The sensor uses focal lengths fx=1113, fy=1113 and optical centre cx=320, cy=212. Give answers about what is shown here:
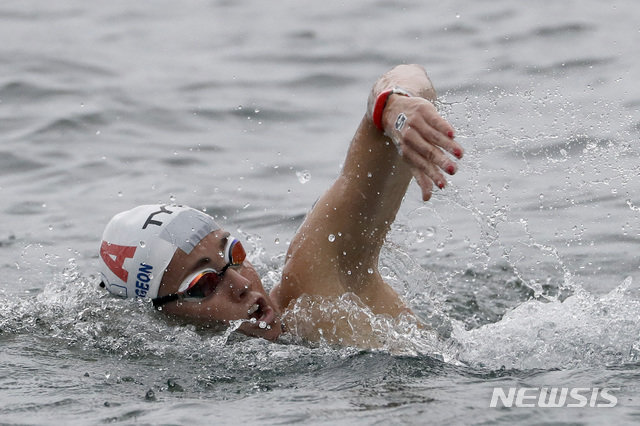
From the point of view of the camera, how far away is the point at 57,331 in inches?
259

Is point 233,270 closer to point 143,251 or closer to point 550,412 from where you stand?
point 143,251

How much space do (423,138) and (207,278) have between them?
169 centimetres

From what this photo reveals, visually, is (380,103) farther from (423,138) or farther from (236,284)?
(236,284)

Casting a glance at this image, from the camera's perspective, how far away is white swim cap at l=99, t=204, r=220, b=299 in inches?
233

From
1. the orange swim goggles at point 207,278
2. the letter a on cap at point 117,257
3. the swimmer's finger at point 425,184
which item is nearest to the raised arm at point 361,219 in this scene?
the orange swim goggles at point 207,278

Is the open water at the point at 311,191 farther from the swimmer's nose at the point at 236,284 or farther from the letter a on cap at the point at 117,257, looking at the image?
the letter a on cap at the point at 117,257

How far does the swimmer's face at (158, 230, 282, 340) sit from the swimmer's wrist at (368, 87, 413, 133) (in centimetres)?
118

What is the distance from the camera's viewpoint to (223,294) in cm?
589

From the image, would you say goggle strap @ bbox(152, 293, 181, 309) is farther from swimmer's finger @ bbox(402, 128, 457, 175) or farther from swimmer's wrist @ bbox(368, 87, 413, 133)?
swimmer's finger @ bbox(402, 128, 457, 175)

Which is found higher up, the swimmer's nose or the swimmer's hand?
the swimmer's hand

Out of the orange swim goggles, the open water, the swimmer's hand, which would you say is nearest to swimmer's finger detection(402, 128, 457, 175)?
the swimmer's hand

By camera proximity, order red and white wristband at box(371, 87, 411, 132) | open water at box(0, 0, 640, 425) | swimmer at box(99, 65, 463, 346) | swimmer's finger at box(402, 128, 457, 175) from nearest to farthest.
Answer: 1. swimmer's finger at box(402, 128, 457, 175)
2. red and white wristband at box(371, 87, 411, 132)
3. open water at box(0, 0, 640, 425)
4. swimmer at box(99, 65, 463, 346)

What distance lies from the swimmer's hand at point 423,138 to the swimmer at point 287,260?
0.55 meters

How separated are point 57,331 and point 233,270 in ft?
4.38
